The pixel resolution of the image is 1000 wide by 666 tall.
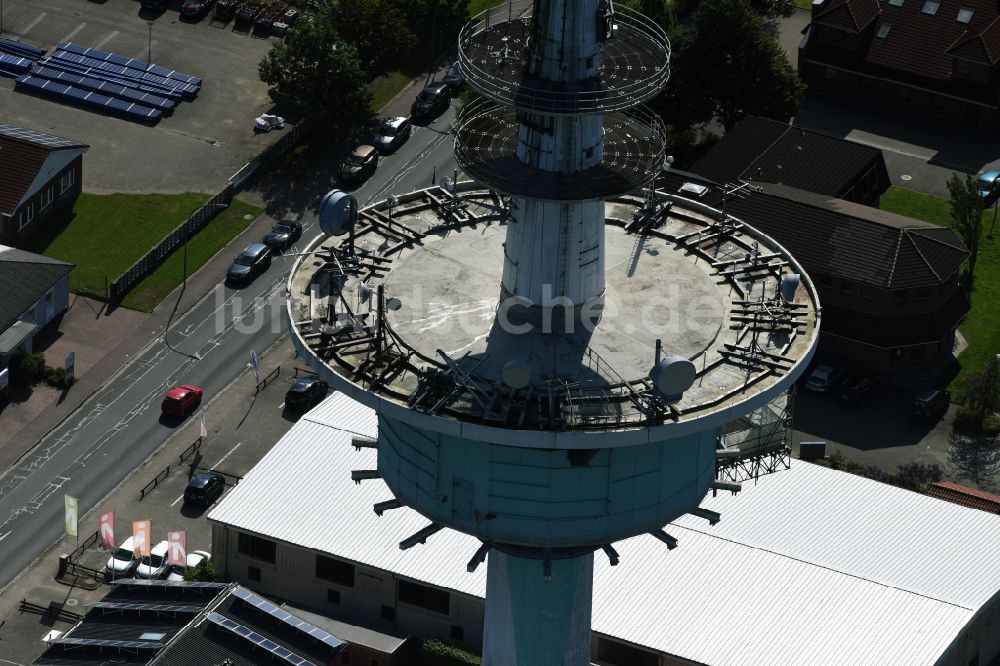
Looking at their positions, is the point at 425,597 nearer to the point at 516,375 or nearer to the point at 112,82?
the point at 516,375

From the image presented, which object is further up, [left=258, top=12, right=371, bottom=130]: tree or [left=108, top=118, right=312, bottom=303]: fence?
[left=258, top=12, right=371, bottom=130]: tree

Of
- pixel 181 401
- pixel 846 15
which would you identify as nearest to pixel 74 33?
pixel 181 401

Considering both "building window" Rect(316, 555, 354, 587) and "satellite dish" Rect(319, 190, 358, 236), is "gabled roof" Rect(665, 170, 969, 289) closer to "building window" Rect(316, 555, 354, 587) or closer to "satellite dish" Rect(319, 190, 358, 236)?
"building window" Rect(316, 555, 354, 587)

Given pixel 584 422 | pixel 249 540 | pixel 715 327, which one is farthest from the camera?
pixel 249 540

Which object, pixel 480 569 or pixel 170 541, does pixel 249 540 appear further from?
pixel 480 569

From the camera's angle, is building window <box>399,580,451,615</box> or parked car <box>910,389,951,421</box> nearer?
building window <box>399,580,451,615</box>

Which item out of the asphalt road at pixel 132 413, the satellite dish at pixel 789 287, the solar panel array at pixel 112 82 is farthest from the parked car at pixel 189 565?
the satellite dish at pixel 789 287

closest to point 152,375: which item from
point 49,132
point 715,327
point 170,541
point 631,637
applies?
point 170,541

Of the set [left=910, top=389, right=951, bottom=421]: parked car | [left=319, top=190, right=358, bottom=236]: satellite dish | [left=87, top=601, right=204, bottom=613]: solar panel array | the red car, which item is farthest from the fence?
[left=319, top=190, right=358, bottom=236]: satellite dish
